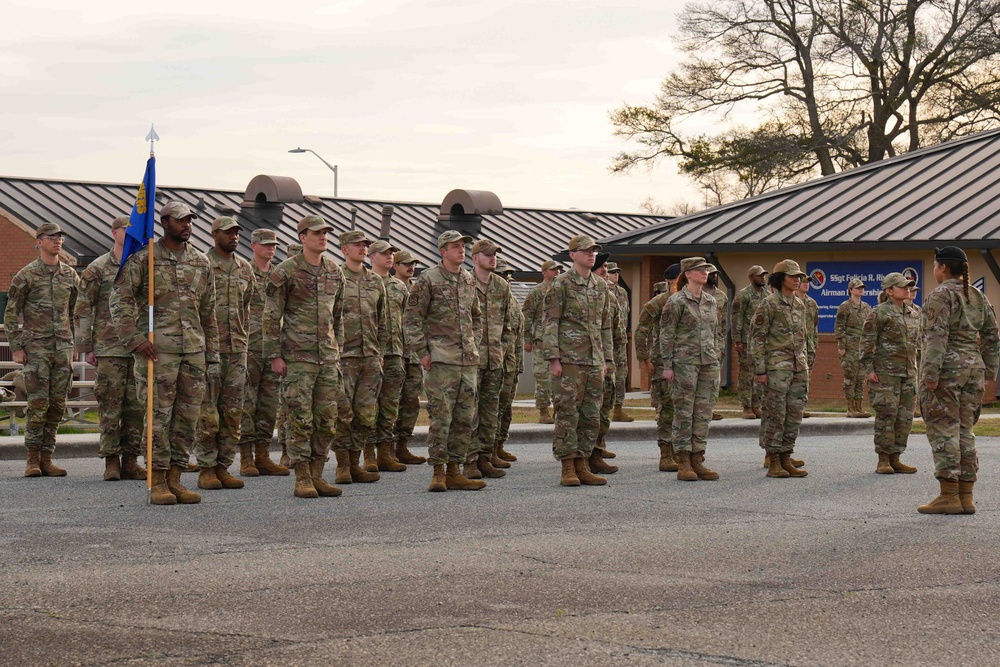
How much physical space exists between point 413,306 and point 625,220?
32.8 m

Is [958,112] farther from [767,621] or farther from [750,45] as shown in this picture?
[767,621]

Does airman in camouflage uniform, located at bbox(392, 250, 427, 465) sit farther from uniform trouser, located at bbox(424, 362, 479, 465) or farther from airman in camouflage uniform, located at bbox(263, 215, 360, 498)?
airman in camouflage uniform, located at bbox(263, 215, 360, 498)

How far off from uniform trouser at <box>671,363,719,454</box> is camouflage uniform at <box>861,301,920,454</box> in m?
1.85

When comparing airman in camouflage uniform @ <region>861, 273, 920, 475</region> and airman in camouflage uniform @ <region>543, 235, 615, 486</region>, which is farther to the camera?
airman in camouflage uniform @ <region>861, 273, 920, 475</region>

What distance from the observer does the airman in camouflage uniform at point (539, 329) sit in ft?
56.6

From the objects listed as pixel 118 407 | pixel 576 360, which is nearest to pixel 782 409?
pixel 576 360

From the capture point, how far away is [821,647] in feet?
20.8

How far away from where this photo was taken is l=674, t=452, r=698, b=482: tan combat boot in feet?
42.7

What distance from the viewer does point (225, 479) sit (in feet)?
39.3

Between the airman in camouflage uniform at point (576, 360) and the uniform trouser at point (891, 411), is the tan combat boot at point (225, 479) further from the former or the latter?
the uniform trouser at point (891, 411)

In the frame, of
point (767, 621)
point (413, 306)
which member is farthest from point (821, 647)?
point (413, 306)

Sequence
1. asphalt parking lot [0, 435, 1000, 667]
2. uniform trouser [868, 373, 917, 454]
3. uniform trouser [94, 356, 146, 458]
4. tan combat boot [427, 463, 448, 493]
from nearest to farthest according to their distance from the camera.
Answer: asphalt parking lot [0, 435, 1000, 667] < tan combat boot [427, 463, 448, 493] < uniform trouser [94, 356, 146, 458] < uniform trouser [868, 373, 917, 454]

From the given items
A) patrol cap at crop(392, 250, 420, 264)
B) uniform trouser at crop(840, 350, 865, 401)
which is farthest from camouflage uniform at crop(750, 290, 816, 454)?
uniform trouser at crop(840, 350, 865, 401)

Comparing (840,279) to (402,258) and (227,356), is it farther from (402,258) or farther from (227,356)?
(227,356)
